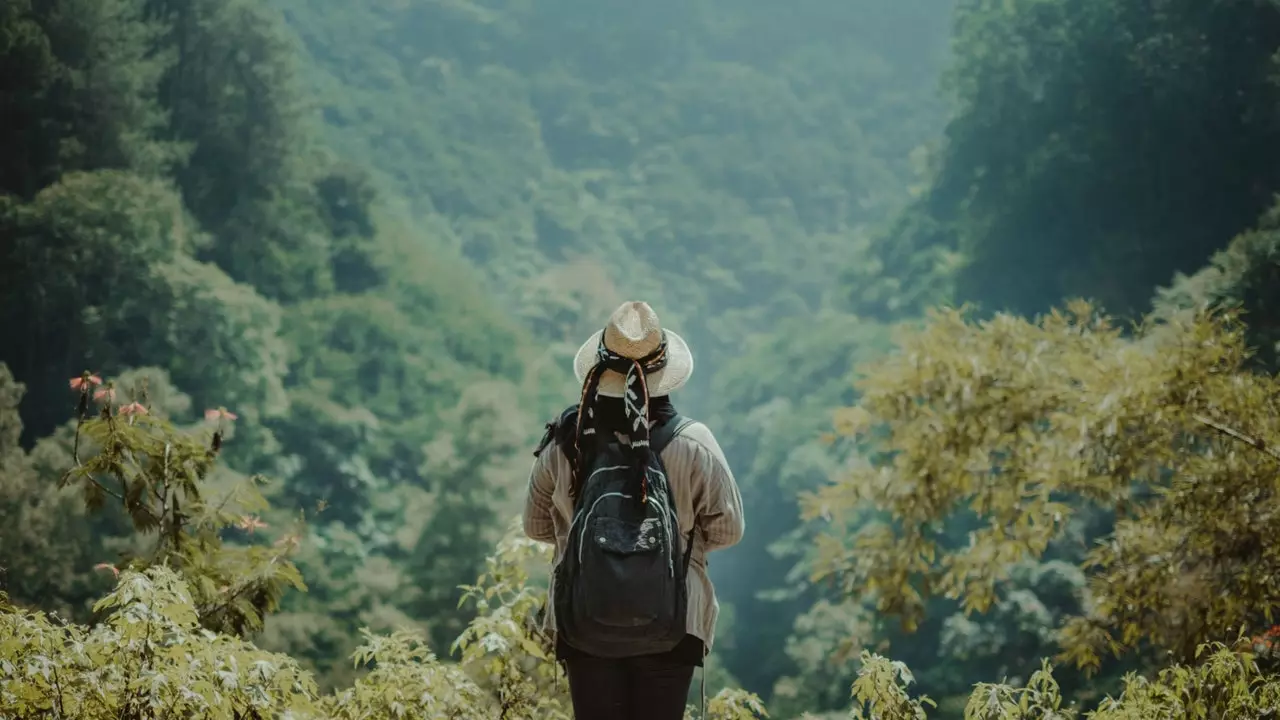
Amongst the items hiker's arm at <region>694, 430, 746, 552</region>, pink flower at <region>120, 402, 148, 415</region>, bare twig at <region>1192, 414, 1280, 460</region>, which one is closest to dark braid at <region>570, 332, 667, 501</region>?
hiker's arm at <region>694, 430, 746, 552</region>

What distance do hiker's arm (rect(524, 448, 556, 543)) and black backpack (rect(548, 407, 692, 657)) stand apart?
0.36ft

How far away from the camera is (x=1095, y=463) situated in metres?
4.53

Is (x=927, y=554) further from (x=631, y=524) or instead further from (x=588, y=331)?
(x=588, y=331)

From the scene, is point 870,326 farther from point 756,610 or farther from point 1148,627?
point 1148,627

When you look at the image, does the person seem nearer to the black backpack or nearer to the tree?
the black backpack

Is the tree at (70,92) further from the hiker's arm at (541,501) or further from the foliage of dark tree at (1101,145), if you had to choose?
the foliage of dark tree at (1101,145)

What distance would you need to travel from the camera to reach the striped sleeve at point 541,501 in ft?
5.54

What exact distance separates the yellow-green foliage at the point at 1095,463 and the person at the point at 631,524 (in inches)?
101

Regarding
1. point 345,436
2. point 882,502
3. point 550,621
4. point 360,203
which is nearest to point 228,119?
point 360,203

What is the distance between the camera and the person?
152cm

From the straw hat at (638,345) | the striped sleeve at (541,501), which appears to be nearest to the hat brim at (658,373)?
the straw hat at (638,345)

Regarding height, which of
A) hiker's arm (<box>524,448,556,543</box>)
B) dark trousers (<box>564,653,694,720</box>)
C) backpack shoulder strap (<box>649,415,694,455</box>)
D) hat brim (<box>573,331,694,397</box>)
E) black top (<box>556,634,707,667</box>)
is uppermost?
hat brim (<box>573,331,694,397</box>)

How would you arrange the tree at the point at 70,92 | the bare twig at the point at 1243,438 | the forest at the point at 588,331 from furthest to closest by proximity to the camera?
1. the tree at the point at 70,92
2. the bare twig at the point at 1243,438
3. the forest at the point at 588,331

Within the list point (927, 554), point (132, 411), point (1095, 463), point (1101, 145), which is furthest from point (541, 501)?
point (1101, 145)
